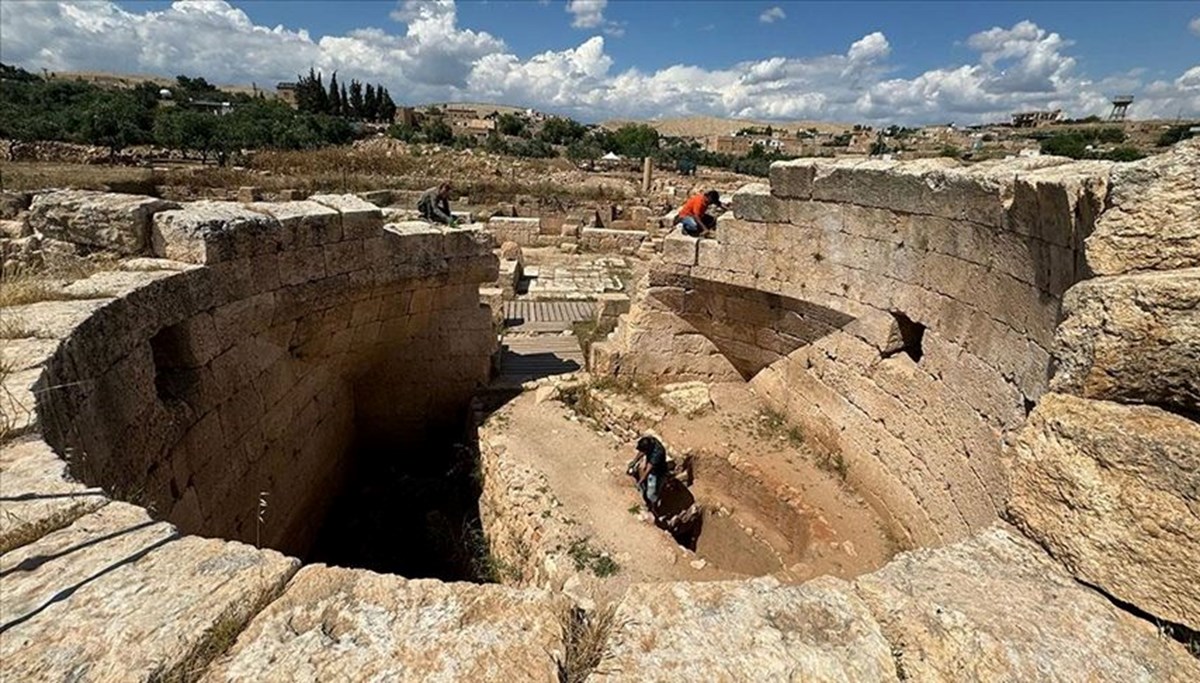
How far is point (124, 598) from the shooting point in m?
2.02

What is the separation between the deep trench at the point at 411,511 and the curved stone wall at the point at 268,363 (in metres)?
0.21

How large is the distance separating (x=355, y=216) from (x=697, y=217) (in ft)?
14.5

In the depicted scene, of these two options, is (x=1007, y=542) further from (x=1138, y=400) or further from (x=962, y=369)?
(x=962, y=369)

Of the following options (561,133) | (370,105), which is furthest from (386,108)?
(561,133)

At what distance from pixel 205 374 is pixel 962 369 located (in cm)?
655

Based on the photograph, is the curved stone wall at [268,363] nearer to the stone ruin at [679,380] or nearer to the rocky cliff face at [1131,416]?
the stone ruin at [679,380]

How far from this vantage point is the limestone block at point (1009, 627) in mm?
2008

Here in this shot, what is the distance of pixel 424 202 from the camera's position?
31.2 ft

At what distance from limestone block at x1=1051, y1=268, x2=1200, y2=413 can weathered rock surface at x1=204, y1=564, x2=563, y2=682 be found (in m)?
2.39

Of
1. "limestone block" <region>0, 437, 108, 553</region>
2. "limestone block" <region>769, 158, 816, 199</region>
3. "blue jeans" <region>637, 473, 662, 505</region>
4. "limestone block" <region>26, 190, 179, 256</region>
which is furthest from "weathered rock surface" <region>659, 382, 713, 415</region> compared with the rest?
"limestone block" <region>0, 437, 108, 553</region>

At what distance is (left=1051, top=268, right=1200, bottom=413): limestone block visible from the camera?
2.27 metres

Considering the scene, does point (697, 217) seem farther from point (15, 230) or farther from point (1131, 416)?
point (15, 230)

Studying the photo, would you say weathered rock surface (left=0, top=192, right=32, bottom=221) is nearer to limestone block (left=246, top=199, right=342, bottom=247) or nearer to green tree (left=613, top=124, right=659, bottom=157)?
limestone block (left=246, top=199, right=342, bottom=247)

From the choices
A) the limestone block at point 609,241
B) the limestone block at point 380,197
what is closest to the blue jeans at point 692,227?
the limestone block at point 609,241
